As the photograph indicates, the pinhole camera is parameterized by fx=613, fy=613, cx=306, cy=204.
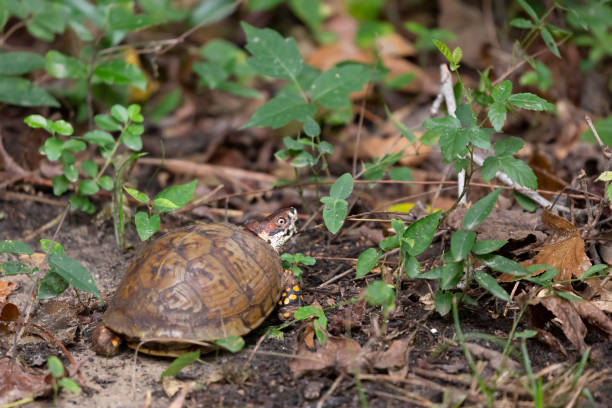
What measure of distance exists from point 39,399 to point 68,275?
58 centimetres

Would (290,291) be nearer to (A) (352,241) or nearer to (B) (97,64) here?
(A) (352,241)

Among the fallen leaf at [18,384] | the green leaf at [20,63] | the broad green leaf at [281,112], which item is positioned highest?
the green leaf at [20,63]

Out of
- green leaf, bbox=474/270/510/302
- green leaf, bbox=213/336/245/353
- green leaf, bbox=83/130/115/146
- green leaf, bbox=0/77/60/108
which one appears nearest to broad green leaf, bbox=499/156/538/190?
green leaf, bbox=474/270/510/302

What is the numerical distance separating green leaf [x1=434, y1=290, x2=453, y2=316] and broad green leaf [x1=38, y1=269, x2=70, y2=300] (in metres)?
1.83

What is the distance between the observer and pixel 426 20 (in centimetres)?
786

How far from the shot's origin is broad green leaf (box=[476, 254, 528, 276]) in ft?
8.89

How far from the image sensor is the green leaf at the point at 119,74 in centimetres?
445

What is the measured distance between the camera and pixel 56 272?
299 centimetres

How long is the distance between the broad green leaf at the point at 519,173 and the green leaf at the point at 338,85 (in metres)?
1.50

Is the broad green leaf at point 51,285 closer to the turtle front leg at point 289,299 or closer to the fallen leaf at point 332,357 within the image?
the turtle front leg at point 289,299

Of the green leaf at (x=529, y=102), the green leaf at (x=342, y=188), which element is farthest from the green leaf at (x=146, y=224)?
the green leaf at (x=529, y=102)

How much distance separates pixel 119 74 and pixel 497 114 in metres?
2.86

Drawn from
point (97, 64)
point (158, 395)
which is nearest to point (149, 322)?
point (158, 395)

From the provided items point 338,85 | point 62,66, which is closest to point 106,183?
point 62,66
